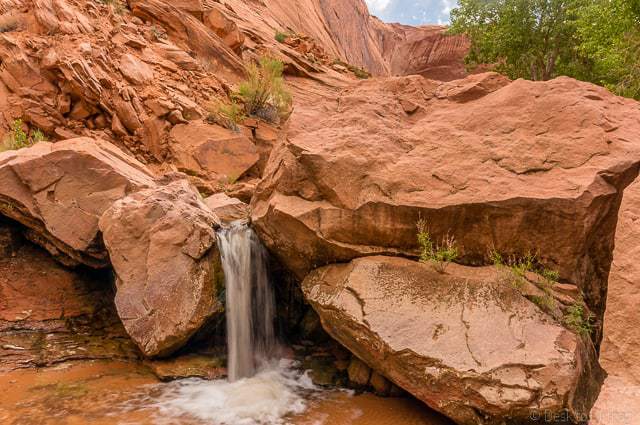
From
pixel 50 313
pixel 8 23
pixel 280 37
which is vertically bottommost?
pixel 50 313

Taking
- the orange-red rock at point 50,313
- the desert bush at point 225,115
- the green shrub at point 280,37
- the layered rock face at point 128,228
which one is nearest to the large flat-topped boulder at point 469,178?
the layered rock face at point 128,228

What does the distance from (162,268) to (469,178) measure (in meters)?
3.99

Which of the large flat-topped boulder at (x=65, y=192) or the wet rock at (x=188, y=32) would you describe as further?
the wet rock at (x=188, y=32)

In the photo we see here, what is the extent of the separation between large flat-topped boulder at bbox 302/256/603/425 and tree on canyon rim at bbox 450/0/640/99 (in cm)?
1011

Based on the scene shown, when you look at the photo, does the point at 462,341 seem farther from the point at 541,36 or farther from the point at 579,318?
the point at 541,36

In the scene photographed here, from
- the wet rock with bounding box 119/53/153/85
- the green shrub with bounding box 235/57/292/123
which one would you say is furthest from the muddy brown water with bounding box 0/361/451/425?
the green shrub with bounding box 235/57/292/123

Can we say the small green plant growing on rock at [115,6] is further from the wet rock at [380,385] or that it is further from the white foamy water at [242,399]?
the wet rock at [380,385]

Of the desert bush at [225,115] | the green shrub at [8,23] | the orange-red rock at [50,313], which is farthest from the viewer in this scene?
the desert bush at [225,115]

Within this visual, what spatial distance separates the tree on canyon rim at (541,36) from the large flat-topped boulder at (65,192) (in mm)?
12183

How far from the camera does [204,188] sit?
9.27 m

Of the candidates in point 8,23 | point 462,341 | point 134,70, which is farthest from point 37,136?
point 462,341

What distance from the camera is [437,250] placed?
4.92 meters

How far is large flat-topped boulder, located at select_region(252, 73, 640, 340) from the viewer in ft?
15.0

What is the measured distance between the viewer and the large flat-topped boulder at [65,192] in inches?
249
